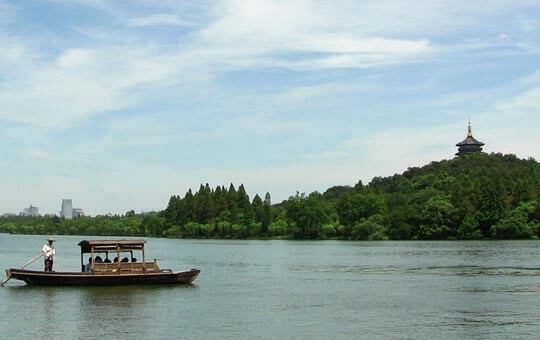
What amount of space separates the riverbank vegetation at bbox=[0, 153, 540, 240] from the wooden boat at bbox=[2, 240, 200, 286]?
95589 millimetres

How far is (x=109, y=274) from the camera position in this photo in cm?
4566

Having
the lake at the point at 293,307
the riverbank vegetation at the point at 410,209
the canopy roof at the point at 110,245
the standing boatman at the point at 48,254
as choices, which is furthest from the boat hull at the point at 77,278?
the riverbank vegetation at the point at 410,209

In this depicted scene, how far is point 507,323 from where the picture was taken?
31234mm

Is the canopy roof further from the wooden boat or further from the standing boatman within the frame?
the standing boatman

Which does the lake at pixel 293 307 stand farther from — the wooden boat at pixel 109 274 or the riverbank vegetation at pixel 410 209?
the riverbank vegetation at pixel 410 209

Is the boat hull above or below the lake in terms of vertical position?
above

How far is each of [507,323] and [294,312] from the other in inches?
359

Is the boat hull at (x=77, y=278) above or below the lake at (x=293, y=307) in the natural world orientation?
above

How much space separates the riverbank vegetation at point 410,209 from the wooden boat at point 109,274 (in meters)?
95.6

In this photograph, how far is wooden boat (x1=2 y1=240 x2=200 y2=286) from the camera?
149ft

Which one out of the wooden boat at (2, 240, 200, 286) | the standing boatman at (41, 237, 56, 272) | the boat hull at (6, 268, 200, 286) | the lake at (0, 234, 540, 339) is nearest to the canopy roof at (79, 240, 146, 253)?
the wooden boat at (2, 240, 200, 286)

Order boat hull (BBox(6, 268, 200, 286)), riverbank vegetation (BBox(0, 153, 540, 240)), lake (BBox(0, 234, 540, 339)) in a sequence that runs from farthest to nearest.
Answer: riverbank vegetation (BBox(0, 153, 540, 240)), boat hull (BBox(6, 268, 200, 286)), lake (BBox(0, 234, 540, 339))

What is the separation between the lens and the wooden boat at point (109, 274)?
45312 millimetres

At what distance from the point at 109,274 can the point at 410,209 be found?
342ft
